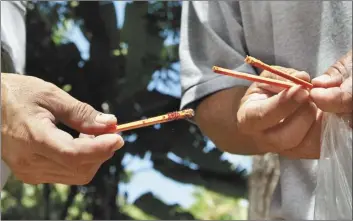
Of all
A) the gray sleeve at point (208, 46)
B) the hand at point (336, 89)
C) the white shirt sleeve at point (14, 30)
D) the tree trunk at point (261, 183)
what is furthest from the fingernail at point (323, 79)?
the tree trunk at point (261, 183)

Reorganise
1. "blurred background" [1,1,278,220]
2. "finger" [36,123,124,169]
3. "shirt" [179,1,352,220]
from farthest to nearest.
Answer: "blurred background" [1,1,278,220]
"shirt" [179,1,352,220]
"finger" [36,123,124,169]

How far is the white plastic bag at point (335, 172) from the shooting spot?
19.0 inches

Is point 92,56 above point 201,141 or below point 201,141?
above

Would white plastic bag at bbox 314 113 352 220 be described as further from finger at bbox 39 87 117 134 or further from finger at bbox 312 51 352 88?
finger at bbox 39 87 117 134

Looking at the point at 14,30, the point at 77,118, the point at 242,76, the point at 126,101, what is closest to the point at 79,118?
the point at 77,118

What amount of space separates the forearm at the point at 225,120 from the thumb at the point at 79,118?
18cm

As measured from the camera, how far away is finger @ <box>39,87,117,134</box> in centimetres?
48

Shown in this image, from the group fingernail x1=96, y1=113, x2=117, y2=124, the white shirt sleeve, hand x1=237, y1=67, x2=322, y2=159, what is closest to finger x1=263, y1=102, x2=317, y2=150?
hand x1=237, y1=67, x2=322, y2=159

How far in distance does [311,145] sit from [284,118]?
0.04m

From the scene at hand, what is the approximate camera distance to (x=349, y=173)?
1.58 ft

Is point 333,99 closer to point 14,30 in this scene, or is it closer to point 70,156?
point 70,156

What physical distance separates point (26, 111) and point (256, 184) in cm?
70

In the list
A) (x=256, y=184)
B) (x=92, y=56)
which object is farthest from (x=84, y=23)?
(x=256, y=184)

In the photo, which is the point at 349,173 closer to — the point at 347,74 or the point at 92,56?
the point at 347,74
